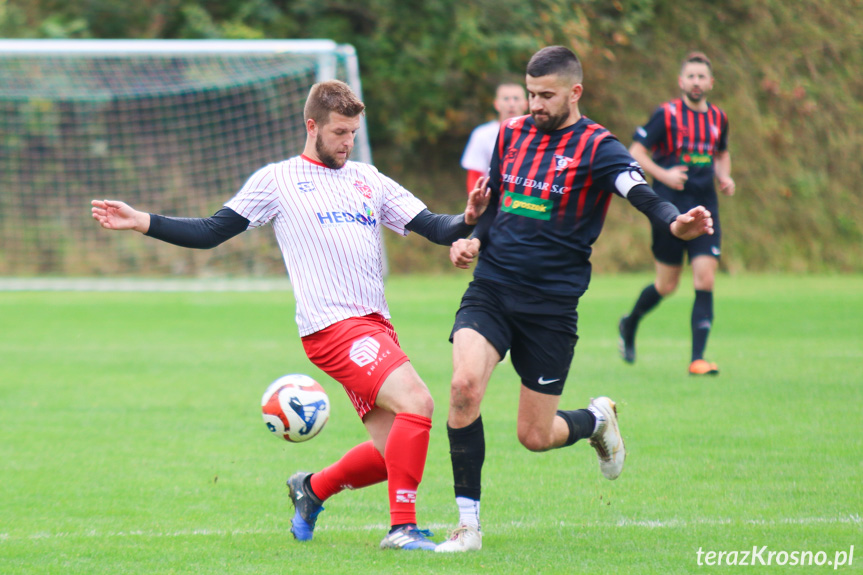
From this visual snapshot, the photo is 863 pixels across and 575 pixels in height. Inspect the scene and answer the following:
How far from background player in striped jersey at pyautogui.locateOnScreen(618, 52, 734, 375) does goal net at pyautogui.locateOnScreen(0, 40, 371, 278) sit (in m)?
9.17

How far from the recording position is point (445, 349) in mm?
10055

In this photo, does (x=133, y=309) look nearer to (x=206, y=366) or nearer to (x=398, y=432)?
(x=206, y=366)

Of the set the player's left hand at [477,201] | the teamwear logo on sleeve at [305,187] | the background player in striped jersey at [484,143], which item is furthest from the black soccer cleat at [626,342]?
the teamwear logo on sleeve at [305,187]

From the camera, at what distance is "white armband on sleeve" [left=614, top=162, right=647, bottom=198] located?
4.13 meters

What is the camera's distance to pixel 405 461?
3.95m

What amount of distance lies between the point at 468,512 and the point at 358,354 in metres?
0.75

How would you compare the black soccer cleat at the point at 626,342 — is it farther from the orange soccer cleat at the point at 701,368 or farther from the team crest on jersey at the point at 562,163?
the team crest on jersey at the point at 562,163

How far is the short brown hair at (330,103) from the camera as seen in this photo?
13.6 feet

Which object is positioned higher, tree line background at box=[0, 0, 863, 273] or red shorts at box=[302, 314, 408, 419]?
tree line background at box=[0, 0, 863, 273]

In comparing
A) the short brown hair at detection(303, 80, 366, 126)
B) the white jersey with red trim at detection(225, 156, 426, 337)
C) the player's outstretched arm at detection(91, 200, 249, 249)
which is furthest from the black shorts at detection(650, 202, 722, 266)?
the player's outstretched arm at detection(91, 200, 249, 249)

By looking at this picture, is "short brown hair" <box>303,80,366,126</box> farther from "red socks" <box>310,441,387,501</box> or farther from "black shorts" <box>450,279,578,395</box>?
"red socks" <box>310,441,387,501</box>

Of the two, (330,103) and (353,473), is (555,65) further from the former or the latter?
(353,473)

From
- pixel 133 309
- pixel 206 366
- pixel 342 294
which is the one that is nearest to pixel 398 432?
pixel 342 294

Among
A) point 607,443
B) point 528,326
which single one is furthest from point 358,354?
point 607,443
